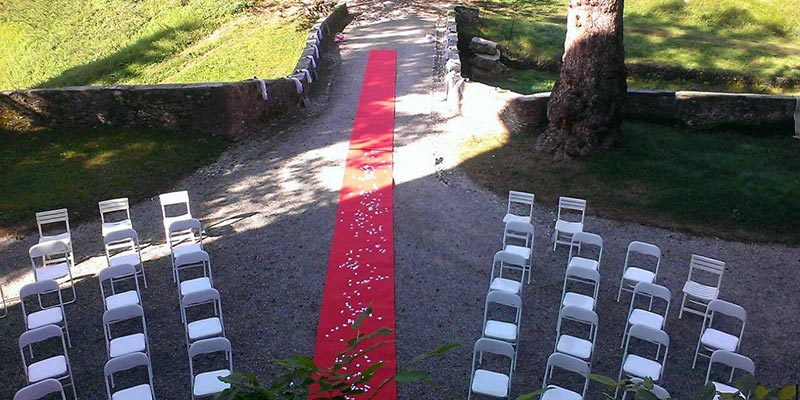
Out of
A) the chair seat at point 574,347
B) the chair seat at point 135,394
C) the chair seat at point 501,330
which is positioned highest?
the chair seat at point 135,394

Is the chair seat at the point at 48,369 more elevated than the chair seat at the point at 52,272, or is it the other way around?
the chair seat at the point at 52,272

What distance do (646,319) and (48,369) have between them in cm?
654

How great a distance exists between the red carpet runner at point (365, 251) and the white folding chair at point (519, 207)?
1.89m

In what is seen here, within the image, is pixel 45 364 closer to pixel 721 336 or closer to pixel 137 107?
pixel 721 336

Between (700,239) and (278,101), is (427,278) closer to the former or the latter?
(700,239)

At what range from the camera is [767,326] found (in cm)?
770

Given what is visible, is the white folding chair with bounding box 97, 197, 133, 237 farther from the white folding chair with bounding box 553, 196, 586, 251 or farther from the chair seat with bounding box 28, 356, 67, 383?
the white folding chair with bounding box 553, 196, 586, 251

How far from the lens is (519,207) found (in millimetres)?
10789

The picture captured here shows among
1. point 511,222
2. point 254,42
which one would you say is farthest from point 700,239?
point 254,42

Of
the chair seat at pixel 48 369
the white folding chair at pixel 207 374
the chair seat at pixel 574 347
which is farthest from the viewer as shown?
the chair seat at pixel 574 347

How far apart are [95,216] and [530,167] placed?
7.69m

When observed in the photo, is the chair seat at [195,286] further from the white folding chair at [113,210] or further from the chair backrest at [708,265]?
the chair backrest at [708,265]

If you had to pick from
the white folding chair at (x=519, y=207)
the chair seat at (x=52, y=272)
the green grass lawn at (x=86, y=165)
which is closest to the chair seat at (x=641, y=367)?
the white folding chair at (x=519, y=207)

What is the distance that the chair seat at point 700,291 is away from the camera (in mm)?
7758
